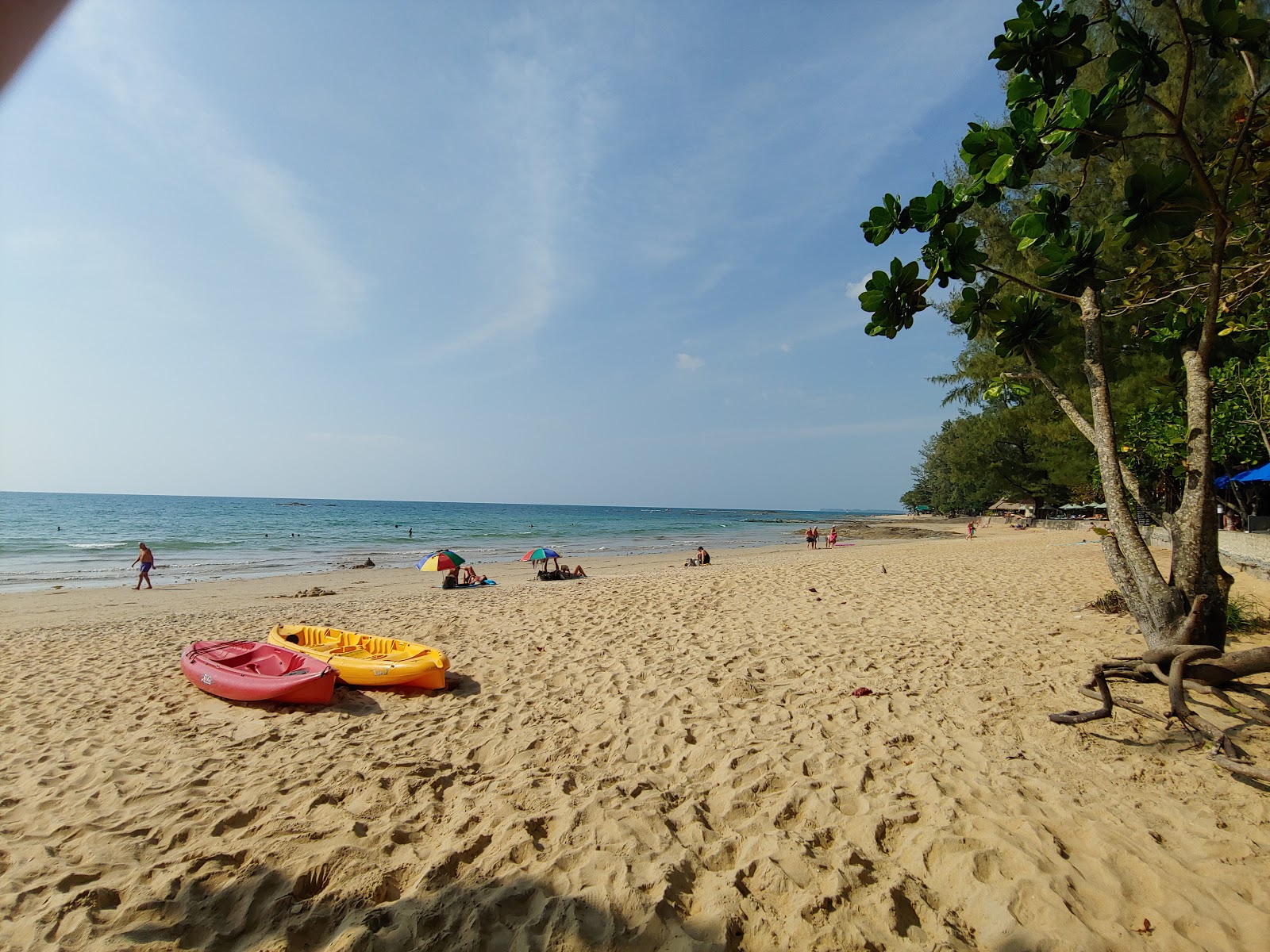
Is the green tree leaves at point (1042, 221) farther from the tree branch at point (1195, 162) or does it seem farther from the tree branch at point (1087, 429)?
the tree branch at point (1087, 429)

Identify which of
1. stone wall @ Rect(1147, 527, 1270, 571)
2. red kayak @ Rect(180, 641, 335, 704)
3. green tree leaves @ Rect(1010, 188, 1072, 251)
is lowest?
red kayak @ Rect(180, 641, 335, 704)

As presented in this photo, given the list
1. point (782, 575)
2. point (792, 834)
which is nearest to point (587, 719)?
point (792, 834)

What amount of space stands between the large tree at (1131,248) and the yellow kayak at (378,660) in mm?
5273

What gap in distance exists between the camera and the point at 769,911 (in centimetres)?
273

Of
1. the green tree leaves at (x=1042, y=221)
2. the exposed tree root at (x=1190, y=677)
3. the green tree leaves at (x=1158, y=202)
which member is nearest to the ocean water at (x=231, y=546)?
the exposed tree root at (x=1190, y=677)

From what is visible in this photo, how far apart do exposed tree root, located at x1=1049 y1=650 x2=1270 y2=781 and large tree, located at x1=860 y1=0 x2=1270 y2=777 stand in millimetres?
14

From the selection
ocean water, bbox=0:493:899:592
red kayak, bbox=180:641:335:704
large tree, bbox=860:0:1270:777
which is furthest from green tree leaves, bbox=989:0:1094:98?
ocean water, bbox=0:493:899:592

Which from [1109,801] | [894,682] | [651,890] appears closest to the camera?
[651,890]

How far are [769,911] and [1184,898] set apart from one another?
6.20ft

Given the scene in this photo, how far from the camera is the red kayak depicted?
5664 millimetres

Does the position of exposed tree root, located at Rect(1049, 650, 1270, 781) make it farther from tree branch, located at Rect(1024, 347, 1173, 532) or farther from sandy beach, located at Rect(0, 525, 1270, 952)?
A: tree branch, located at Rect(1024, 347, 1173, 532)

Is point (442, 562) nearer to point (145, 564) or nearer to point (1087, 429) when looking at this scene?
point (145, 564)

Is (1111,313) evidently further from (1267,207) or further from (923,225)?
(923,225)

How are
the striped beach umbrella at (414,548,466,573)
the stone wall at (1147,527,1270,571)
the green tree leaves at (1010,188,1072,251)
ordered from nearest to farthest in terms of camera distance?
1. the green tree leaves at (1010,188,1072,251)
2. the stone wall at (1147,527,1270,571)
3. the striped beach umbrella at (414,548,466,573)
